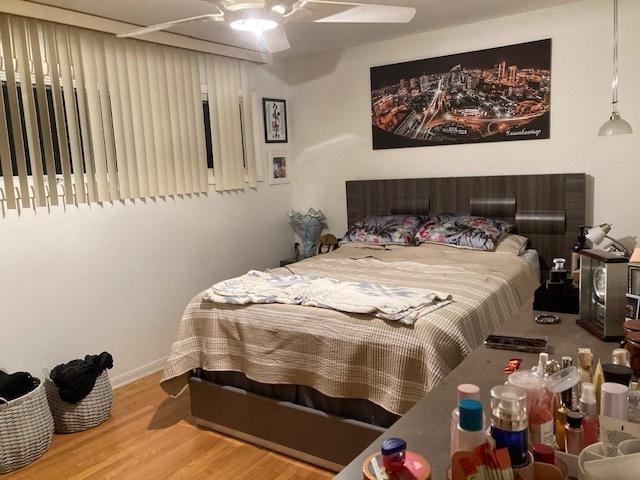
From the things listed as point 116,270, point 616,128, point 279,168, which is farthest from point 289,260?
point 616,128

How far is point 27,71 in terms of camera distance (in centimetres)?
296

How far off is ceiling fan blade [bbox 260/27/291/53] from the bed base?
5.81 feet

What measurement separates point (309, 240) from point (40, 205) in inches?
90.5

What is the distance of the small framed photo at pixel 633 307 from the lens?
4.96ft

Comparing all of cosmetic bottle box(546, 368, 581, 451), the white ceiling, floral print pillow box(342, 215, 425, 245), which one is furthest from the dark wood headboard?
cosmetic bottle box(546, 368, 581, 451)

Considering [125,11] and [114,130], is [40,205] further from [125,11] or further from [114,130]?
[125,11]

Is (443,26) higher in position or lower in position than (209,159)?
higher

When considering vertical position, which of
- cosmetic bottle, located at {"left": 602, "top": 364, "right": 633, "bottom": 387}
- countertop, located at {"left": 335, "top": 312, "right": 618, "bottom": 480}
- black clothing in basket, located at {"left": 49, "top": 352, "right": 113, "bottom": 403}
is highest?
cosmetic bottle, located at {"left": 602, "top": 364, "right": 633, "bottom": 387}

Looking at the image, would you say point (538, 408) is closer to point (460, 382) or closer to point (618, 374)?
point (618, 374)

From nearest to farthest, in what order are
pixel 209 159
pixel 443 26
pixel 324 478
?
pixel 324 478 → pixel 443 26 → pixel 209 159

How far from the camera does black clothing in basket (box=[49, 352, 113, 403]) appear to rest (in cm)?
281

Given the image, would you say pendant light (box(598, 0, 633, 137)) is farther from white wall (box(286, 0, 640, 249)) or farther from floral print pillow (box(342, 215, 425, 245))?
floral print pillow (box(342, 215, 425, 245))

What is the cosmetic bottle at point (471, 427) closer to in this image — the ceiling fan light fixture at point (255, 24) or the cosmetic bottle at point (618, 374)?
the cosmetic bottle at point (618, 374)

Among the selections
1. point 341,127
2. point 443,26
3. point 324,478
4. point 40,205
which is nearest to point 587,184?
point 443,26
